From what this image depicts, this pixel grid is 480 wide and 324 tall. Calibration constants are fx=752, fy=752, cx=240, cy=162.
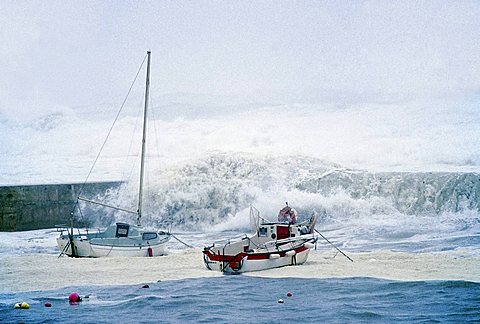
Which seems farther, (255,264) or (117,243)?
(117,243)

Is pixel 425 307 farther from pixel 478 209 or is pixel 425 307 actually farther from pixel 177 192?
pixel 177 192

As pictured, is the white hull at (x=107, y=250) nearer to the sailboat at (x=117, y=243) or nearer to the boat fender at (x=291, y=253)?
the sailboat at (x=117, y=243)

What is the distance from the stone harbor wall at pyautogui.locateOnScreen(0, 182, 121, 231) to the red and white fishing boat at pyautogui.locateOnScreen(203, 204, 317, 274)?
816 cm

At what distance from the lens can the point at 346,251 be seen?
603 inches

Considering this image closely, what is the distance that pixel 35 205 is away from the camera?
21109 mm

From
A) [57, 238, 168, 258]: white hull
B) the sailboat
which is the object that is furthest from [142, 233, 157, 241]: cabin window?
[57, 238, 168, 258]: white hull

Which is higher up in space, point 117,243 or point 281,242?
point 281,242

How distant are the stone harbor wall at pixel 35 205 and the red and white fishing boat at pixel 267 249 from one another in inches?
321

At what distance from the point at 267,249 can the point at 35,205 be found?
9767 millimetres

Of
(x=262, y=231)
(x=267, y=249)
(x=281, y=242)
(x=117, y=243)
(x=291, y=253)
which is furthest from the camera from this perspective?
(x=117, y=243)

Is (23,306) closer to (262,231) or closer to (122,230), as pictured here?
(262,231)

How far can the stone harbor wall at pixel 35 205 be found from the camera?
2073 cm

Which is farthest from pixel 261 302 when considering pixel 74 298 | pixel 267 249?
pixel 267 249

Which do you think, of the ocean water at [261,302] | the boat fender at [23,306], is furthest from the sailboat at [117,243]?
the boat fender at [23,306]
